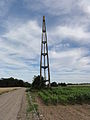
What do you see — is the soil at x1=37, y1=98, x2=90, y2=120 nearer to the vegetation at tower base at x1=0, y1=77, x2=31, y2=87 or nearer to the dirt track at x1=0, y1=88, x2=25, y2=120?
the dirt track at x1=0, y1=88, x2=25, y2=120

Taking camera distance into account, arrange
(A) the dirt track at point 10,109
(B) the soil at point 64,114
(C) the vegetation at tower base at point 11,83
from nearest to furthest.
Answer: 1. (B) the soil at point 64,114
2. (A) the dirt track at point 10,109
3. (C) the vegetation at tower base at point 11,83

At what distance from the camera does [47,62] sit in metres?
44.3

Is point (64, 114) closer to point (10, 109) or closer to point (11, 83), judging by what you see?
point (10, 109)

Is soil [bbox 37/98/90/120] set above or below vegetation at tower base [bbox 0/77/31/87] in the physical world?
below

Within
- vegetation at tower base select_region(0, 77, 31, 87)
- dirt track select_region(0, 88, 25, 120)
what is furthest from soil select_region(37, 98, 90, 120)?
vegetation at tower base select_region(0, 77, 31, 87)

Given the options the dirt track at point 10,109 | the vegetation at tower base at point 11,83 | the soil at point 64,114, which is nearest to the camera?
the soil at point 64,114

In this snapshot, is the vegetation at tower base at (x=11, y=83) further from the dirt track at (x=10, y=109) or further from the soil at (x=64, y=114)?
the soil at (x=64, y=114)

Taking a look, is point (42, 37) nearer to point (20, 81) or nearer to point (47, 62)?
point (47, 62)

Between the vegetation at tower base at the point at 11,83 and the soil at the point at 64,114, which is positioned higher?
the vegetation at tower base at the point at 11,83

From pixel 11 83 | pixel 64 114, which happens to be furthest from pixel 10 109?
pixel 11 83

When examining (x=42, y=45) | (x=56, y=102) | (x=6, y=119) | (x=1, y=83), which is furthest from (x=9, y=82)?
(x=6, y=119)

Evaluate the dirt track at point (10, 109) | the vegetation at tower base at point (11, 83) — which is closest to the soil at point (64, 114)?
the dirt track at point (10, 109)

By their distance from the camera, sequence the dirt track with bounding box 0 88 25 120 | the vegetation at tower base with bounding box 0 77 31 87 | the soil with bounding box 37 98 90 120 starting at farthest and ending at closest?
1. the vegetation at tower base with bounding box 0 77 31 87
2. the dirt track with bounding box 0 88 25 120
3. the soil with bounding box 37 98 90 120

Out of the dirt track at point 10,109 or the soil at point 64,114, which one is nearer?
the soil at point 64,114
